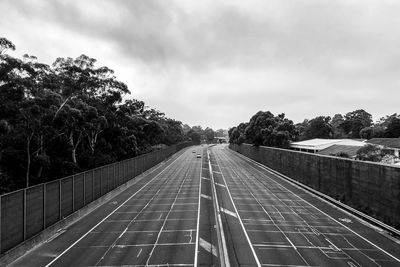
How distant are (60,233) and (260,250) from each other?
13.3 meters

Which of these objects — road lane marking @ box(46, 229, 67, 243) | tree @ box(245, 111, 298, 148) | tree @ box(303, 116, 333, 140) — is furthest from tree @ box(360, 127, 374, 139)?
road lane marking @ box(46, 229, 67, 243)

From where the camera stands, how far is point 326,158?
3572 cm

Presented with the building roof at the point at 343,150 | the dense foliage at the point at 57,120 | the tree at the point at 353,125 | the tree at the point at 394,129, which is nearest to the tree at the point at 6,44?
the dense foliage at the point at 57,120

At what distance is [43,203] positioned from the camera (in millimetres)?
20547

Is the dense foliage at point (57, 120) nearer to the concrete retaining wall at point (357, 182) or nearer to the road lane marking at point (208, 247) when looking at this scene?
the road lane marking at point (208, 247)

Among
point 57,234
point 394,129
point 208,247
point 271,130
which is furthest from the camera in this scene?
point 394,129

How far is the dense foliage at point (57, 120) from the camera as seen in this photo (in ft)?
112

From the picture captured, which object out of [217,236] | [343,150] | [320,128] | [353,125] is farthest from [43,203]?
[353,125]

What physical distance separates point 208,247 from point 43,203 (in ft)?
35.6

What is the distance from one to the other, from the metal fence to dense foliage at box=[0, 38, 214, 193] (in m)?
8.81

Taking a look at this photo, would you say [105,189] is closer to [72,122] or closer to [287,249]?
[72,122]

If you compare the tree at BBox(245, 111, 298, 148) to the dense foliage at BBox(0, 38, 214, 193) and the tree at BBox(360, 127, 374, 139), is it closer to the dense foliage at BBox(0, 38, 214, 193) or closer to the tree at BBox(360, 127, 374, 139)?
the dense foliage at BBox(0, 38, 214, 193)

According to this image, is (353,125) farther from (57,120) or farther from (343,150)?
(57,120)

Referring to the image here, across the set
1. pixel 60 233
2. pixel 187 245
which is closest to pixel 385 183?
pixel 187 245
